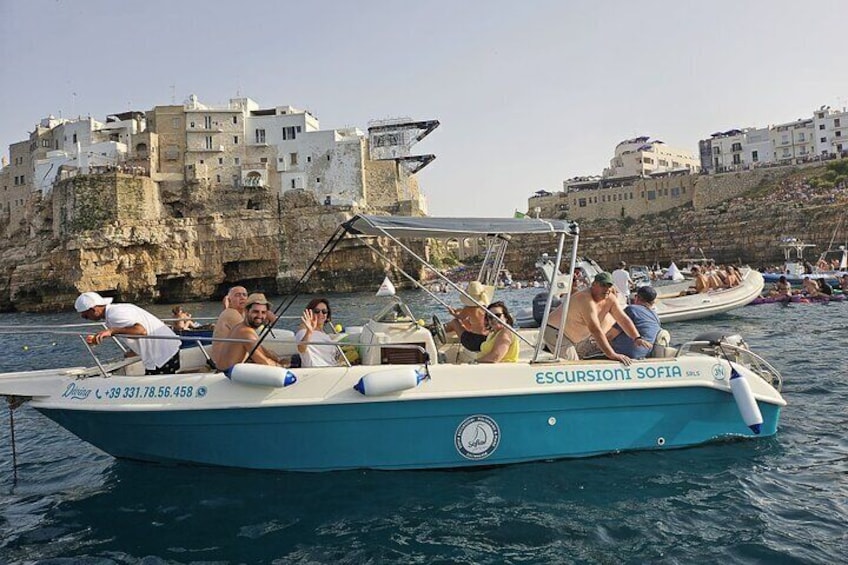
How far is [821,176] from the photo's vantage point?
6288cm

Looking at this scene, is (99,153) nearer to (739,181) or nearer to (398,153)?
(398,153)

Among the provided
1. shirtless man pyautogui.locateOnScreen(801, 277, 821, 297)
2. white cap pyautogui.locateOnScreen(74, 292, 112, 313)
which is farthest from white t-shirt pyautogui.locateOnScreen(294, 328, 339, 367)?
shirtless man pyautogui.locateOnScreen(801, 277, 821, 297)

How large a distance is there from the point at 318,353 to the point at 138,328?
6.47 ft

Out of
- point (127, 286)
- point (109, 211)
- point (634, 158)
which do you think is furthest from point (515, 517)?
point (634, 158)

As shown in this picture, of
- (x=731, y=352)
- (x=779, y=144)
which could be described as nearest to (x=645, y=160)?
(x=779, y=144)

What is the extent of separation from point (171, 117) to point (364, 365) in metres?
59.7

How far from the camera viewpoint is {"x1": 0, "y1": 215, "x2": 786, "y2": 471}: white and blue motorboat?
5.70m

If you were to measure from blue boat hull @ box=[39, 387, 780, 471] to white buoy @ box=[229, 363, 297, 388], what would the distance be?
0.26m

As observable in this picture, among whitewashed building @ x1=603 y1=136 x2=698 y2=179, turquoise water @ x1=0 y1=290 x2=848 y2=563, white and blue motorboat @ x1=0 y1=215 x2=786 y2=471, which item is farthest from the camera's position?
whitewashed building @ x1=603 y1=136 x2=698 y2=179

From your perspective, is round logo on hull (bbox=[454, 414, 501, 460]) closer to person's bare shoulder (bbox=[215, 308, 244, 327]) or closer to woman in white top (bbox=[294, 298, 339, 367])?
woman in white top (bbox=[294, 298, 339, 367])

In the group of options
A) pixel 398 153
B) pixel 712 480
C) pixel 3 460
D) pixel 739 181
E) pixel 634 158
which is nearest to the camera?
pixel 712 480

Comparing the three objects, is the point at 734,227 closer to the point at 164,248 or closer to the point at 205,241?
the point at 205,241

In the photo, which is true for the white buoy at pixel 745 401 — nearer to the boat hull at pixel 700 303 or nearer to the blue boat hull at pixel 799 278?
the boat hull at pixel 700 303

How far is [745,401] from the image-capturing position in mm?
6047
